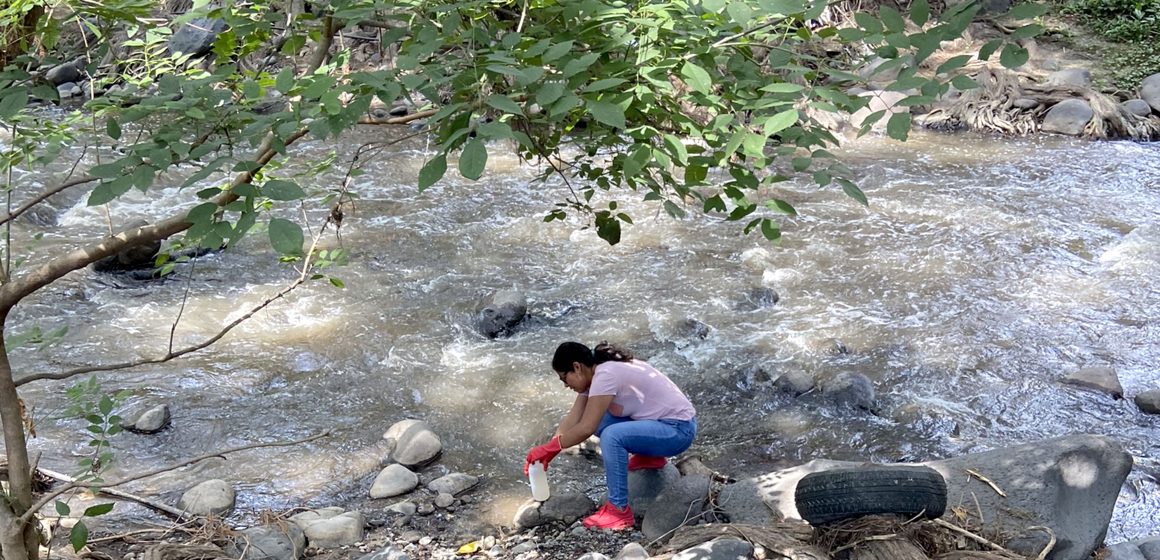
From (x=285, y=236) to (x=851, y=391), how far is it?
416 centimetres

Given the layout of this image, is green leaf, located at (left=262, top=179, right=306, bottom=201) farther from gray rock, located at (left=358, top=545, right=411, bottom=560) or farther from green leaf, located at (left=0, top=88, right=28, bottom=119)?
gray rock, located at (left=358, top=545, right=411, bottom=560)

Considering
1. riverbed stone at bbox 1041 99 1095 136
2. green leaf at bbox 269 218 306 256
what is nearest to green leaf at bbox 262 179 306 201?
green leaf at bbox 269 218 306 256

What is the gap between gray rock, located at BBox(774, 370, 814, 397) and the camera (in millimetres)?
5573

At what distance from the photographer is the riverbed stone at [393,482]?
4.69 m

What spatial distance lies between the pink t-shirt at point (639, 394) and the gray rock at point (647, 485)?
269 mm

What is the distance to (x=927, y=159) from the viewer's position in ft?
33.1

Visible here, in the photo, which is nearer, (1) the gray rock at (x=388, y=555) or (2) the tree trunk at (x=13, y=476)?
(2) the tree trunk at (x=13, y=476)

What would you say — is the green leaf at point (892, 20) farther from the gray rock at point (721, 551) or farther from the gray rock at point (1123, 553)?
the gray rock at point (1123, 553)

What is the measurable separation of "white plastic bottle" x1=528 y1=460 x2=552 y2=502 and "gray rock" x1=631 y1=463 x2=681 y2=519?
38 cm

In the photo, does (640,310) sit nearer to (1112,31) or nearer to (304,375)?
(304,375)

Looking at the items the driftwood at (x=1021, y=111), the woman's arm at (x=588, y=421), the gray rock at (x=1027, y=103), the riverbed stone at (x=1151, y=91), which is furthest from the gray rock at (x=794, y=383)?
the riverbed stone at (x=1151, y=91)

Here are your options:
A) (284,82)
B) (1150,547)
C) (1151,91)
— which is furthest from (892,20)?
(1151,91)

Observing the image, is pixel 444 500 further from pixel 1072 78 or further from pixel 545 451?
pixel 1072 78

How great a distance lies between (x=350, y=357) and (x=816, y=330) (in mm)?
2899
